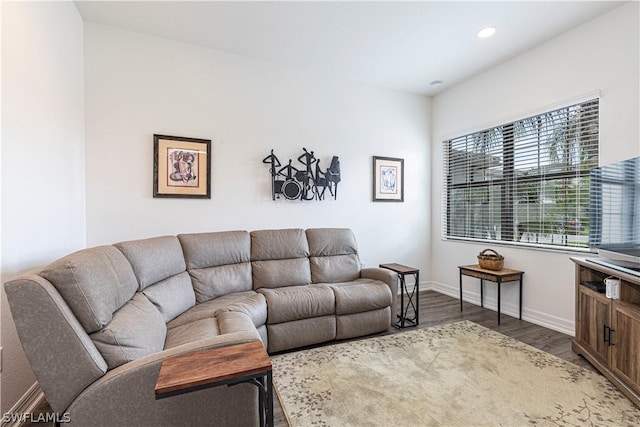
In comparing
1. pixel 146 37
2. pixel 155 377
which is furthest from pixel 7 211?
pixel 146 37

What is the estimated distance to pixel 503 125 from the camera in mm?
3602

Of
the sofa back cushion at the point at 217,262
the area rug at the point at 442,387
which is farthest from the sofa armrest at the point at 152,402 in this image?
the sofa back cushion at the point at 217,262

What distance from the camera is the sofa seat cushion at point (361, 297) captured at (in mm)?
2770

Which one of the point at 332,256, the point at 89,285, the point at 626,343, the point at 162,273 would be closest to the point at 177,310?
the point at 162,273

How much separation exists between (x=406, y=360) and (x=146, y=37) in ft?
12.8

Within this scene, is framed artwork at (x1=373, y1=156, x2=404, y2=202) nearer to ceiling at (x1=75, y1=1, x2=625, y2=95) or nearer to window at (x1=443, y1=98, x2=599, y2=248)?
window at (x1=443, y1=98, x2=599, y2=248)

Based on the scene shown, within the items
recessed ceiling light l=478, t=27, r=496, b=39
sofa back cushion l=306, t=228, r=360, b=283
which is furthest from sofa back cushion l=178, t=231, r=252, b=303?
recessed ceiling light l=478, t=27, r=496, b=39

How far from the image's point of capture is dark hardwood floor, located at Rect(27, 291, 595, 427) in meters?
2.56

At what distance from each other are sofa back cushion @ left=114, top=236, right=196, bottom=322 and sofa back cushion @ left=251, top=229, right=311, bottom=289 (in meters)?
0.69

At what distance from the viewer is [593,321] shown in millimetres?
2287

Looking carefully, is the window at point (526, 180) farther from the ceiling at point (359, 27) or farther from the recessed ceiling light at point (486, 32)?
the recessed ceiling light at point (486, 32)

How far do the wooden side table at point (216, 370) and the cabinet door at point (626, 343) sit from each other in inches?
88.9

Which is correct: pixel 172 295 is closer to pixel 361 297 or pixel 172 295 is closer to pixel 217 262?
pixel 217 262

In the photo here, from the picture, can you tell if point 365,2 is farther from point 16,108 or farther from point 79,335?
point 79,335
